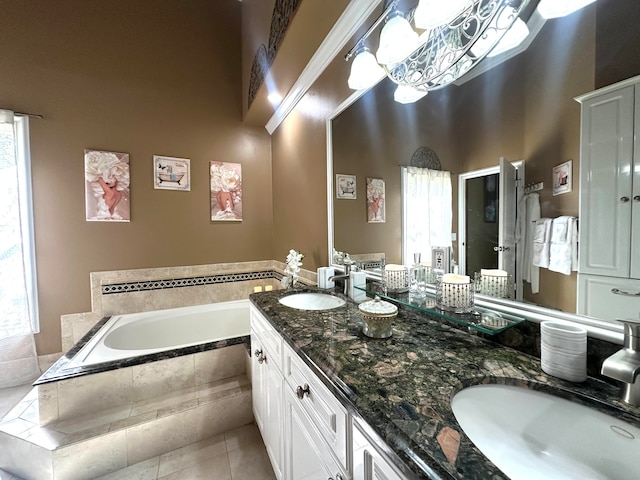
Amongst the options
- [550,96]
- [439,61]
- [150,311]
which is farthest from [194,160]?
[550,96]

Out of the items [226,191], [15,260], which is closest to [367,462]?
[226,191]

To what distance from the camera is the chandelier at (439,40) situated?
2.73ft

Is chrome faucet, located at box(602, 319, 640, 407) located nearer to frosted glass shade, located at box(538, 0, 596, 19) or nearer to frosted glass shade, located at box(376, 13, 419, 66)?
frosted glass shade, located at box(538, 0, 596, 19)

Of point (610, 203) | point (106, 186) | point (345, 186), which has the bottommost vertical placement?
point (610, 203)

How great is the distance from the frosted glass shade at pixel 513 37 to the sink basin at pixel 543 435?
1.02 meters

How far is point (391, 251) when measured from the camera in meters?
1.42

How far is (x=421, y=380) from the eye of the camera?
655 mm

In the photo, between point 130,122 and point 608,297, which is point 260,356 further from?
point 130,122

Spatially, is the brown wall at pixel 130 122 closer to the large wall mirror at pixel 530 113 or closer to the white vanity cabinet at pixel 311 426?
the large wall mirror at pixel 530 113

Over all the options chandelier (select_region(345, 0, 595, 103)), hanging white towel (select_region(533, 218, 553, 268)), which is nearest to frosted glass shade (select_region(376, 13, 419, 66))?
chandelier (select_region(345, 0, 595, 103))

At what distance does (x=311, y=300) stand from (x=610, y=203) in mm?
1347

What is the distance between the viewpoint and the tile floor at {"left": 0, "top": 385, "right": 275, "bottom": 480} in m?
1.40

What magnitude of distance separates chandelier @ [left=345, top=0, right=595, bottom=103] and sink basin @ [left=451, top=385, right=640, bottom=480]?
1.00m

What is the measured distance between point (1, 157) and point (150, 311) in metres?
1.70
